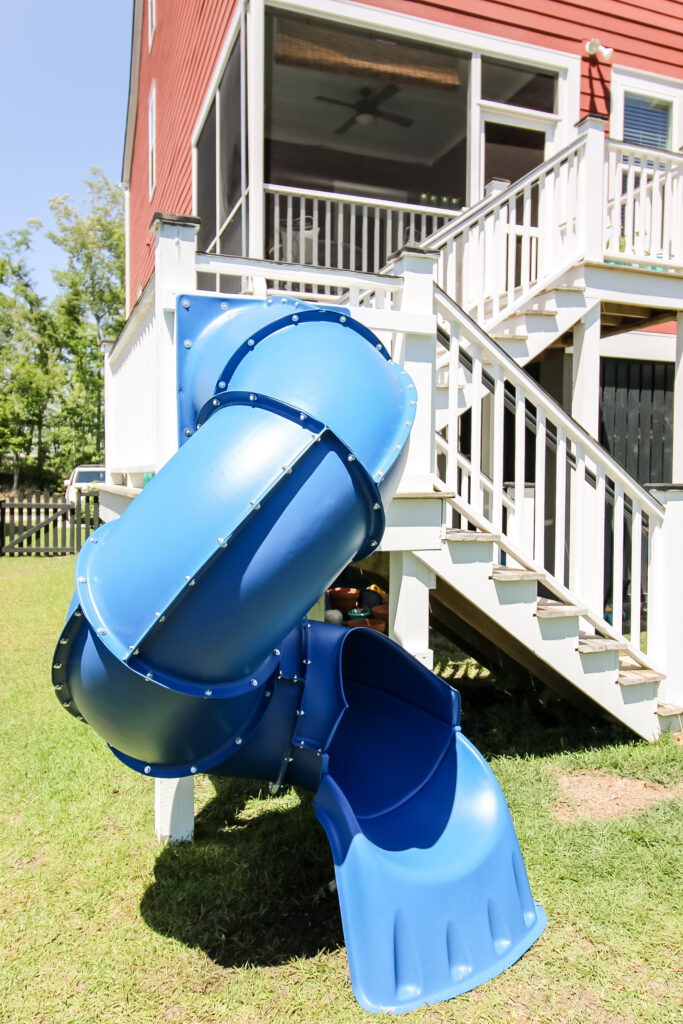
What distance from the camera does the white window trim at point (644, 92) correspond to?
29.9ft

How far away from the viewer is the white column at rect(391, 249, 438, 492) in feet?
13.9

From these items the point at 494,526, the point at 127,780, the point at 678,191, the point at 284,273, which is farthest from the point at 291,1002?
the point at 678,191

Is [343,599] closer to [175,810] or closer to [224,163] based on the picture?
[175,810]

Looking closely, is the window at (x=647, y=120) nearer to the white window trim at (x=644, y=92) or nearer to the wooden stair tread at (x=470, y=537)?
the white window trim at (x=644, y=92)

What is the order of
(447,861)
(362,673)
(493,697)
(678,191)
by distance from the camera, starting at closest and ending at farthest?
(447,861)
(362,673)
(493,697)
(678,191)

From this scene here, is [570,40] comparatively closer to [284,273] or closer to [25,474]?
[284,273]

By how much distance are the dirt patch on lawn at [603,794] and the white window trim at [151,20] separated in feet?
48.0

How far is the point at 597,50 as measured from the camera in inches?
348

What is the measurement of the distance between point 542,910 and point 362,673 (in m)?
1.30

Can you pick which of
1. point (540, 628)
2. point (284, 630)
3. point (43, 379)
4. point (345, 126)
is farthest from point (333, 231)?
point (43, 379)

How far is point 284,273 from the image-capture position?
4.12 meters

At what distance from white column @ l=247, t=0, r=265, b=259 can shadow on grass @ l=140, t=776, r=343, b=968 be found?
16.5ft

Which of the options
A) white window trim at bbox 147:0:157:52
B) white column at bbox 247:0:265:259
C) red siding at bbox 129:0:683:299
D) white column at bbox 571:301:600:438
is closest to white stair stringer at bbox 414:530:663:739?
white column at bbox 571:301:600:438

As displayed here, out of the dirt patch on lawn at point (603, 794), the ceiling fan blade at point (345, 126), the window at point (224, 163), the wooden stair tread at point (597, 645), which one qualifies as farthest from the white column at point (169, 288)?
the ceiling fan blade at point (345, 126)
